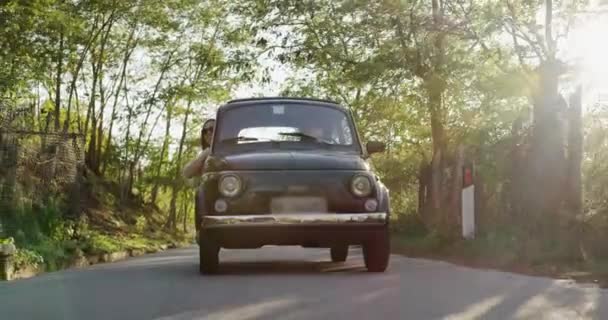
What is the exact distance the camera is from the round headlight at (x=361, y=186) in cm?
1018

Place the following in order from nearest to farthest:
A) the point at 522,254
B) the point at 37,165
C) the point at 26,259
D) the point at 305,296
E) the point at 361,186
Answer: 1. the point at 305,296
2. the point at 361,186
3. the point at 522,254
4. the point at 26,259
5. the point at 37,165

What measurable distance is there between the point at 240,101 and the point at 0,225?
19.3 ft

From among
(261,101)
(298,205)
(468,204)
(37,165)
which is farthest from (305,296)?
(37,165)

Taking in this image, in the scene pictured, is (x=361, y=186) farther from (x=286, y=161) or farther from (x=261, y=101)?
(x=261, y=101)

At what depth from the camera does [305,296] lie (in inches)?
324

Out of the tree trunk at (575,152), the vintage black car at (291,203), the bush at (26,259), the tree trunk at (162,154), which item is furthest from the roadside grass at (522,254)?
the tree trunk at (162,154)

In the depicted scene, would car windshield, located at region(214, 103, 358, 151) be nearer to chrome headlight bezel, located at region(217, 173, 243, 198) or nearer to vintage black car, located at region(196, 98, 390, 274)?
vintage black car, located at region(196, 98, 390, 274)

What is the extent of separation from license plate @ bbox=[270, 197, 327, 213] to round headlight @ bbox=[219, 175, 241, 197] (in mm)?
403

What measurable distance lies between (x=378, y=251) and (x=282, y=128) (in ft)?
6.47

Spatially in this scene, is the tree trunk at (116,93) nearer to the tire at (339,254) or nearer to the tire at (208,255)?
the tire at (339,254)

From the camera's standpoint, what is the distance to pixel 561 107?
16109 mm

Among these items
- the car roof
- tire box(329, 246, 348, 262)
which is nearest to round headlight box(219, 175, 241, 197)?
the car roof

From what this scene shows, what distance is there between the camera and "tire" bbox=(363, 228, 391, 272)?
10.5 m

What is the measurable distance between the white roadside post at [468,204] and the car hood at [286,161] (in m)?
5.11
